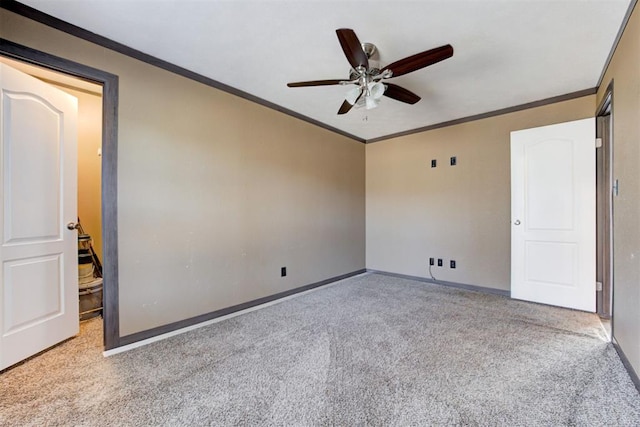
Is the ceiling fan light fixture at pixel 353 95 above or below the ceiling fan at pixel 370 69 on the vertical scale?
below

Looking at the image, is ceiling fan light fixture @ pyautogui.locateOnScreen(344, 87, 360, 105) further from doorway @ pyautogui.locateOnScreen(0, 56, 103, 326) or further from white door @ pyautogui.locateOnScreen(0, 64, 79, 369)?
doorway @ pyautogui.locateOnScreen(0, 56, 103, 326)

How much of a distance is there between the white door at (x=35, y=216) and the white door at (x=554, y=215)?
461cm

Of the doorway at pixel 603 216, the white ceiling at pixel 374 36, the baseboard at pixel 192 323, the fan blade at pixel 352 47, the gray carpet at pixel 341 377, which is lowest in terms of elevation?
the gray carpet at pixel 341 377

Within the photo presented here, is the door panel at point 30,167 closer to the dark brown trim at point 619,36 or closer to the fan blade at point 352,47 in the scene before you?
the fan blade at point 352,47

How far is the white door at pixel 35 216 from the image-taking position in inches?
77.6

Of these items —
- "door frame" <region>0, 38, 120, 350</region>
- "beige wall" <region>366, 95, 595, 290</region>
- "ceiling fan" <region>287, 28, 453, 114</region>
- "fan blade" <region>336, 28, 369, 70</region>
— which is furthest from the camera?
"beige wall" <region>366, 95, 595, 290</region>

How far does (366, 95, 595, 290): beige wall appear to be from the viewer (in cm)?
366

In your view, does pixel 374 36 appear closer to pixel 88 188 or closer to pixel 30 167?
pixel 30 167

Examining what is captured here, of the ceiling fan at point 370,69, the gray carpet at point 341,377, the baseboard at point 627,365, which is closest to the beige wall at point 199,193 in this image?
the gray carpet at point 341,377

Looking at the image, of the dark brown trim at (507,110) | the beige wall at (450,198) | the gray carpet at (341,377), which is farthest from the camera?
the beige wall at (450,198)

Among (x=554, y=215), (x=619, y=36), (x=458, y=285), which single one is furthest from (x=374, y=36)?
(x=458, y=285)

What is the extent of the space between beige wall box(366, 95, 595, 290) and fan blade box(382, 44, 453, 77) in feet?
7.69

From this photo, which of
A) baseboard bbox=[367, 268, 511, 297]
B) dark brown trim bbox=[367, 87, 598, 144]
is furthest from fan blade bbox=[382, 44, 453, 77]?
baseboard bbox=[367, 268, 511, 297]

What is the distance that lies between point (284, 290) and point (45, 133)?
2.68 metres
